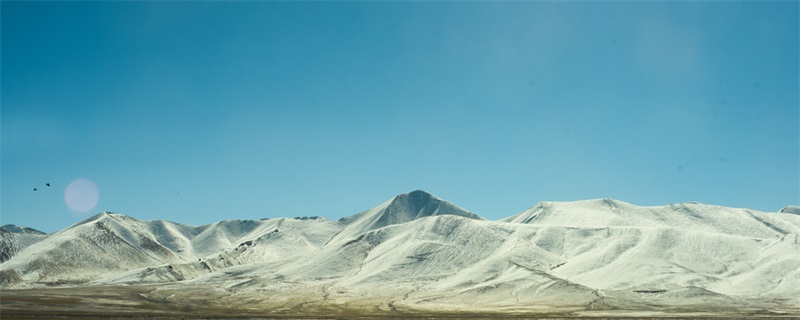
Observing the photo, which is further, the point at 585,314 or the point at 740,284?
the point at 740,284

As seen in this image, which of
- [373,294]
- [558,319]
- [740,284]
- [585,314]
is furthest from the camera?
[373,294]

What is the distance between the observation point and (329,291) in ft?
585

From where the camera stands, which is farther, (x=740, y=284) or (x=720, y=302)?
(x=740, y=284)

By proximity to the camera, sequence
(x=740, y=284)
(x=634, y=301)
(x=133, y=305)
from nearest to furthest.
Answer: (x=133, y=305), (x=634, y=301), (x=740, y=284)

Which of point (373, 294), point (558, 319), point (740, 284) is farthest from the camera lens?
point (373, 294)

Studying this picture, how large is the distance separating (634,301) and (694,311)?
20.0 meters

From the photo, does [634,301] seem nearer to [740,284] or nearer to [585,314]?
[585,314]

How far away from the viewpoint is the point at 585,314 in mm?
112062

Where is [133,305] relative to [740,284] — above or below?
below

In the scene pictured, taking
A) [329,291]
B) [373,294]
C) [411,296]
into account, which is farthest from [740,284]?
[329,291]

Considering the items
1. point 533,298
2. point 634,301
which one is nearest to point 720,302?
point 634,301

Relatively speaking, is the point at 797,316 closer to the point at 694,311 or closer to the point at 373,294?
the point at 694,311

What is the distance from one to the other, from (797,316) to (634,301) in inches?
1565

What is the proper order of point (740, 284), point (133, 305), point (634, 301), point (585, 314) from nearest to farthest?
point (585, 314), point (133, 305), point (634, 301), point (740, 284)
